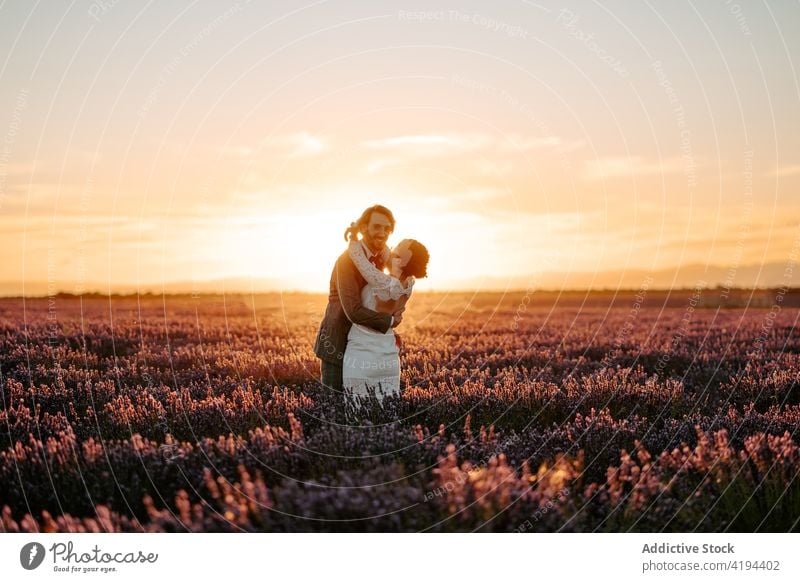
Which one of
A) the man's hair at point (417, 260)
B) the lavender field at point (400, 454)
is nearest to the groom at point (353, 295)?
the man's hair at point (417, 260)

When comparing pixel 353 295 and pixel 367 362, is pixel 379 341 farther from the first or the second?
pixel 353 295

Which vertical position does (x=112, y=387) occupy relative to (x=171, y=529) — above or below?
above

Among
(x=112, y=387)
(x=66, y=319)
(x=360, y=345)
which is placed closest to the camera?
(x=360, y=345)

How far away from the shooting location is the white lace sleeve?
610cm

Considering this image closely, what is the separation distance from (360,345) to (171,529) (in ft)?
8.15

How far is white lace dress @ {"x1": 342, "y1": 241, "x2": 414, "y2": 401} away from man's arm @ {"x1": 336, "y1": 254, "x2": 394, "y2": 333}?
87 mm

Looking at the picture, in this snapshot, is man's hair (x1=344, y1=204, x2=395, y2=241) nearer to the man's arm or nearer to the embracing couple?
the embracing couple

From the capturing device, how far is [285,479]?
14.2ft

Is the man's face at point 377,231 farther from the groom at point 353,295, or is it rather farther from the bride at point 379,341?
the bride at point 379,341

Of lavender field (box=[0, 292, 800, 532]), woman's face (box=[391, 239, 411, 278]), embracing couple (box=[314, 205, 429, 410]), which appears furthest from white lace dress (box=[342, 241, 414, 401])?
lavender field (box=[0, 292, 800, 532])

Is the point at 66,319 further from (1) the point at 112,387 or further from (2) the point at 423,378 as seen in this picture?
(2) the point at 423,378
